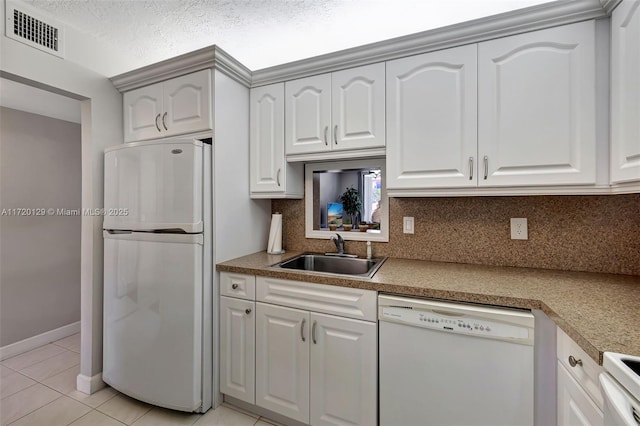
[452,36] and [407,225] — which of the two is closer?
[452,36]

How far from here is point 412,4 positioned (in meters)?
1.63

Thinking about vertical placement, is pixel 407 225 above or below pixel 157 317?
above

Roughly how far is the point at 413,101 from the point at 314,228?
116 centimetres

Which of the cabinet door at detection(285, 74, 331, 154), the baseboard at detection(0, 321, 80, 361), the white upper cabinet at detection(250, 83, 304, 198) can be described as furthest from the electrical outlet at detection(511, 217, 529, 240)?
the baseboard at detection(0, 321, 80, 361)

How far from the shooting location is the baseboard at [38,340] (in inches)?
96.0

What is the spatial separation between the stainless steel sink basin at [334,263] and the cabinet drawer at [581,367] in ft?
3.24

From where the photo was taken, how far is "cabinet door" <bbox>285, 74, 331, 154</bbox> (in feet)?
6.11

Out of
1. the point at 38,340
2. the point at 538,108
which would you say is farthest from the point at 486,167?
the point at 38,340

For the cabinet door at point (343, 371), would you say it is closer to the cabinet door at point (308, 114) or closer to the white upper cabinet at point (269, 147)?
the white upper cabinet at point (269, 147)

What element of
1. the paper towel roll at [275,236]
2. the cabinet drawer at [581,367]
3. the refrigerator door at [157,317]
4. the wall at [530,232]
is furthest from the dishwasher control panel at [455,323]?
the refrigerator door at [157,317]

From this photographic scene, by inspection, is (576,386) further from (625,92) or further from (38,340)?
(38,340)

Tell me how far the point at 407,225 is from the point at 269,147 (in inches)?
44.3

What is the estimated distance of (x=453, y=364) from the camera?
4.13 feet

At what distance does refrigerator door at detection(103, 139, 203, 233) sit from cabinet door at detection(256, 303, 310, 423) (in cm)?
71
